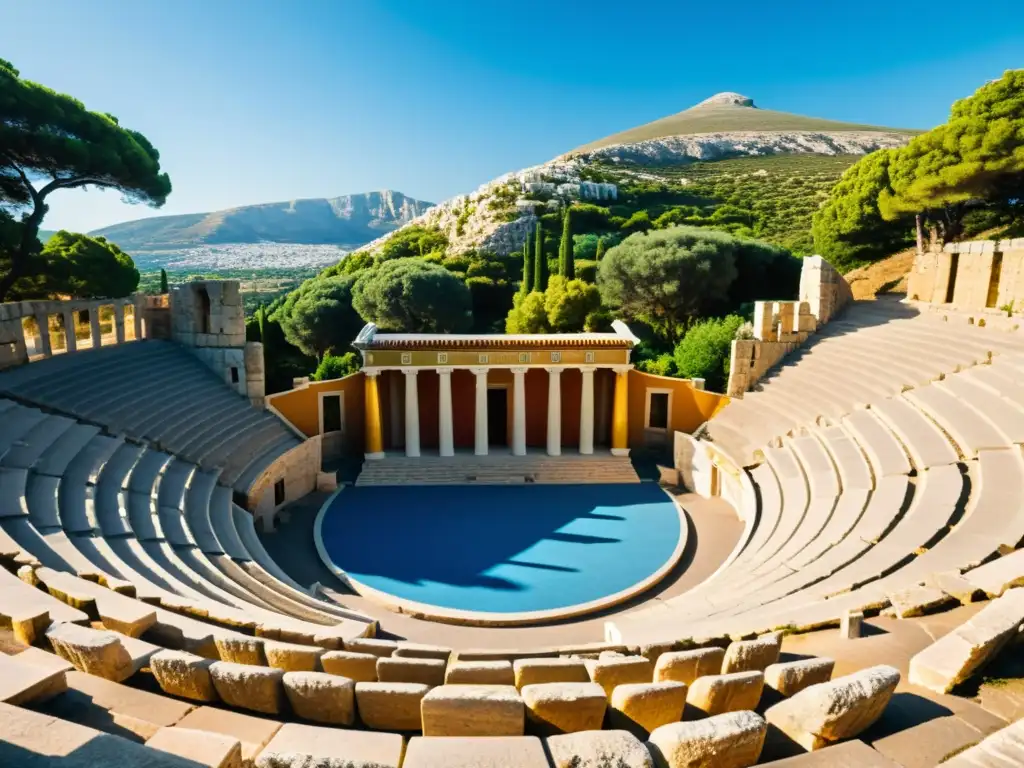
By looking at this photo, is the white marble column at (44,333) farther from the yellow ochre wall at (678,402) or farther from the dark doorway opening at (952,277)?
the dark doorway opening at (952,277)

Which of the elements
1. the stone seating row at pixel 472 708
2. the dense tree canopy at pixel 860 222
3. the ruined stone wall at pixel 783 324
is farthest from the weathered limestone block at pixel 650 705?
the dense tree canopy at pixel 860 222

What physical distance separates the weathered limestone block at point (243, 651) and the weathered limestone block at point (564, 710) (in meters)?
2.62

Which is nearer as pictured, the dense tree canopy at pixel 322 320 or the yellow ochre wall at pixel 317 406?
the yellow ochre wall at pixel 317 406

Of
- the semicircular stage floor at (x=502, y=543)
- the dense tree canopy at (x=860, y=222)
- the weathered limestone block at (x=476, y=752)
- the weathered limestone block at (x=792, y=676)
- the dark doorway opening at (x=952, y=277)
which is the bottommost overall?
the semicircular stage floor at (x=502, y=543)

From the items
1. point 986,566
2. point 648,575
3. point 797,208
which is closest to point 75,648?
point 986,566

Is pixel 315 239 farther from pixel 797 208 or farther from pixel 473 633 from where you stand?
pixel 473 633

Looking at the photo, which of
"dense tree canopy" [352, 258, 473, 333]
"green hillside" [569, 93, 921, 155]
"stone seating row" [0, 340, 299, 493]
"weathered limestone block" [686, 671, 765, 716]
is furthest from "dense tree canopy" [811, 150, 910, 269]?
"green hillside" [569, 93, 921, 155]

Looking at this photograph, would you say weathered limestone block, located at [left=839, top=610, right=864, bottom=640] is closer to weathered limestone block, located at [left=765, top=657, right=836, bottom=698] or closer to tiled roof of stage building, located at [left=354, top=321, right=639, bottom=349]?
weathered limestone block, located at [left=765, top=657, right=836, bottom=698]

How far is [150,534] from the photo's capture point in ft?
39.5

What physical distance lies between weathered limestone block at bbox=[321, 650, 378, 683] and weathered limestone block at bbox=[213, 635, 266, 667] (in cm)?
63

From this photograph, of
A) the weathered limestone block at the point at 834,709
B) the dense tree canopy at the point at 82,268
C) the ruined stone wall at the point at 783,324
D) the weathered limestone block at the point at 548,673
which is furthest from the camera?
the dense tree canopy at the point at 82,268

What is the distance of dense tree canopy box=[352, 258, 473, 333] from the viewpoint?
129 ft

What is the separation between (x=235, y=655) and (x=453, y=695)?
247 cm

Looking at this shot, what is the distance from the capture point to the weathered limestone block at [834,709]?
396 centimetres
